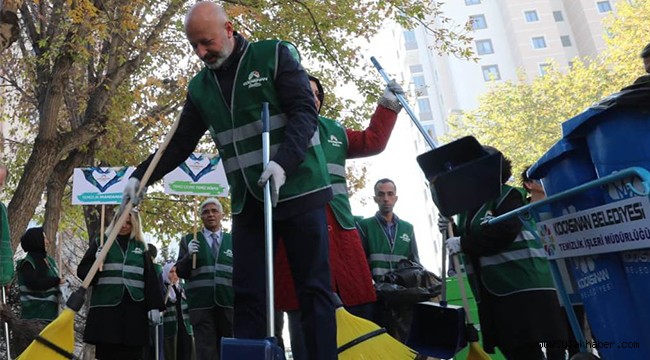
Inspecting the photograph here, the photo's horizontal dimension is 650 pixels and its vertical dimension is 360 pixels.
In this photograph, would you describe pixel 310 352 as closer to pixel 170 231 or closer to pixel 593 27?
pixel 170 231

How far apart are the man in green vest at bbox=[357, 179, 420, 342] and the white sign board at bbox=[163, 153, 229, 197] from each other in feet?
11.6

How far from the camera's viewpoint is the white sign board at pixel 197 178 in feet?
30.4

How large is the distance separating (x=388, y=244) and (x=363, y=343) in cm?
274

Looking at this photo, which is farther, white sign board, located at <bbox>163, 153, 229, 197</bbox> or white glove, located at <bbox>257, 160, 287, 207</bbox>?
white sign board, located at <bbox>163, 153, 229, 197</bbox>

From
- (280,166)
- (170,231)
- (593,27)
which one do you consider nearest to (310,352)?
(280,166)

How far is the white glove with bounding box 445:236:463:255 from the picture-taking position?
3960 millimetres

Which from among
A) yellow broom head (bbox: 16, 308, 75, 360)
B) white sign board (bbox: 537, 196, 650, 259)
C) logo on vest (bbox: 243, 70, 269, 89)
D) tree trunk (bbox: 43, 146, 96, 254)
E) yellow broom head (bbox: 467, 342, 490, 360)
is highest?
tree trunk (bbox: 43, 146, 96, 254)

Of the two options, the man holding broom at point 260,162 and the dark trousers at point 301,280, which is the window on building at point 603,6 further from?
the dark trousers at point 301,280

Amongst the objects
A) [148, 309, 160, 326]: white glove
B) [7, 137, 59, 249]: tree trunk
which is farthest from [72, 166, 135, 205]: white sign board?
[148, 309, 160, 326]: white glove

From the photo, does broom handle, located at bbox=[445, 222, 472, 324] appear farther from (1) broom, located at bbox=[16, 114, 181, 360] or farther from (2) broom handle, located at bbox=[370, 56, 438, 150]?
(1) broom, located at bbox=[16, 114, 181, 360]

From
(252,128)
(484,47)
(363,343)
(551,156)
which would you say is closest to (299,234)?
(252,128)

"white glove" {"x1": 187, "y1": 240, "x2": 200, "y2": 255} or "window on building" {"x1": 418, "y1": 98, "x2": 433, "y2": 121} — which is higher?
"window on building" {"x1": 418, "y1": 98, "x2": 433, "y2": 121}

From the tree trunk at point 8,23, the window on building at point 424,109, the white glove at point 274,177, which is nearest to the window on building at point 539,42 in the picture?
the window on building at point 424,109

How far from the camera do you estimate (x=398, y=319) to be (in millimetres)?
5719
